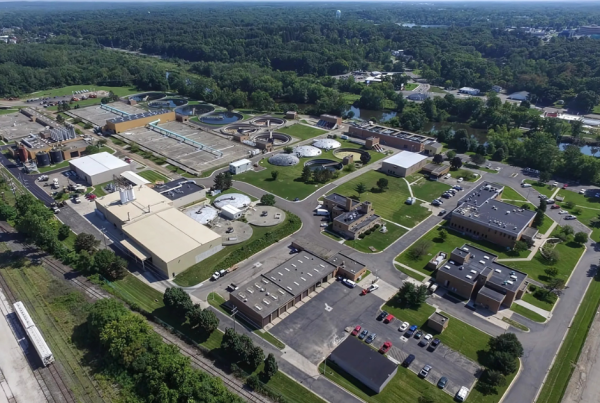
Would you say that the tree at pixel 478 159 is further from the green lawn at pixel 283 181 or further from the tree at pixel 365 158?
the green lawn at pixel 283 181

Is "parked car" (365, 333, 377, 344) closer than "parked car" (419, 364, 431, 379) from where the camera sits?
No

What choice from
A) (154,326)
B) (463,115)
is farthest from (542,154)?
(154,326)

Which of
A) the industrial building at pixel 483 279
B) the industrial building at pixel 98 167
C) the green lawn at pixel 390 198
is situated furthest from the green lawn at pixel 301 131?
the industrial building at pixel 483 279

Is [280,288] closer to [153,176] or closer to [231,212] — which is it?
[231,212]

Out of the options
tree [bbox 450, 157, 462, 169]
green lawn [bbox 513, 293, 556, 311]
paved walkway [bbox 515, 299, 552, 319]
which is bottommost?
paved walkway [bbox 515, 299, 552, 319]

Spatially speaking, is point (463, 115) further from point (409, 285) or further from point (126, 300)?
point (126, 300)

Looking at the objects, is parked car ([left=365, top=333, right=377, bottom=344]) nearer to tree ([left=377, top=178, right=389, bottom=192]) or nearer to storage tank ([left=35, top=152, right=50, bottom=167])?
tree ([left=377, top=178, right=389, bottom=192])

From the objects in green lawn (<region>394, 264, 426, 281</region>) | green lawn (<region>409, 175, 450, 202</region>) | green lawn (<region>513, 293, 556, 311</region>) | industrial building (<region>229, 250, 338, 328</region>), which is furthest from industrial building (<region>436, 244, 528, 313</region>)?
green lawn (<region>409, 175, 450, 202</region>)
